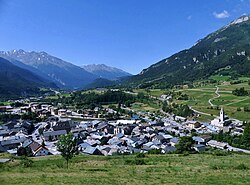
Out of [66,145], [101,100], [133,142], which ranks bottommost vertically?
[133,142]

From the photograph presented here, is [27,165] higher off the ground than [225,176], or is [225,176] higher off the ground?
[225,176]

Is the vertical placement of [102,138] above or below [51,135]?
above

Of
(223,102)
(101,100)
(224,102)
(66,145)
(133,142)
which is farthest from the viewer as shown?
(101,100)

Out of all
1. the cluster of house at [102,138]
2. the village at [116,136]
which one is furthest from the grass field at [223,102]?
the cluster of house at [102,138]

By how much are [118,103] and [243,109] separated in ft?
205

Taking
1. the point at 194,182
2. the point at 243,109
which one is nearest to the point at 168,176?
the point at 194,182

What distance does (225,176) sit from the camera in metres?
18.0

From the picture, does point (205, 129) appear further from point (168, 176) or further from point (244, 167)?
point (168, 176)

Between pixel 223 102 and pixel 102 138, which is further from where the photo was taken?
pixel 223 102

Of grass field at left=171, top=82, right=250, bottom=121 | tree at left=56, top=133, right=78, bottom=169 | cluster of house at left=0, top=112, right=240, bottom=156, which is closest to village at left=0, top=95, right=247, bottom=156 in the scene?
cluster of house at left=0, top=112, right=240, bottom=156

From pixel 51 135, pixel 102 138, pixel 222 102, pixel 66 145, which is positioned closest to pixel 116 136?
pixel 102 138

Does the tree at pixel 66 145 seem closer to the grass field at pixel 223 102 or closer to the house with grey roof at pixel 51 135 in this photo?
the house with grey roof at pixel 51 135

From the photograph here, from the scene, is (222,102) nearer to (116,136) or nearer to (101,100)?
(101,100)

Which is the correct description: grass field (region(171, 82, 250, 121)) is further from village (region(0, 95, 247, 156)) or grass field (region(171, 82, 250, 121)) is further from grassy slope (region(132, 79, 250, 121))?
village (region(0, 95, 247, 156))
